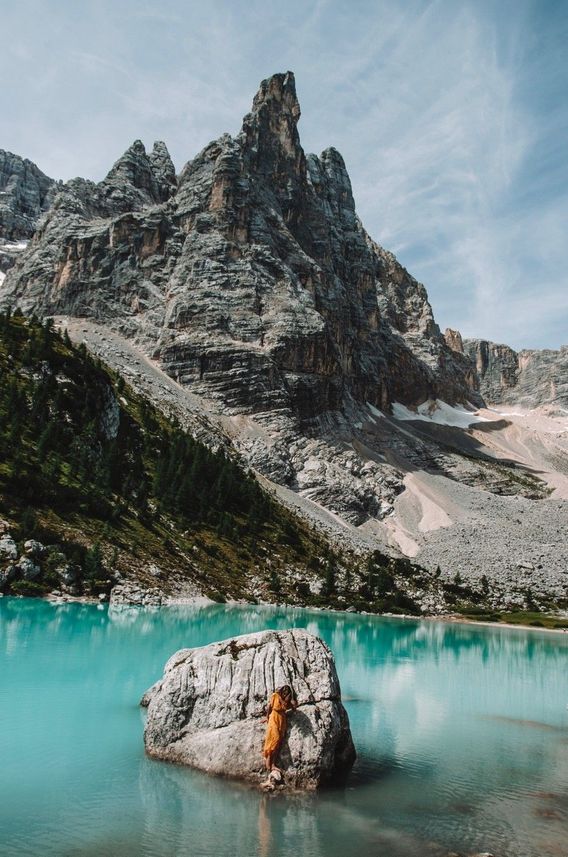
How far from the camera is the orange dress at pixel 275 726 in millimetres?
14039

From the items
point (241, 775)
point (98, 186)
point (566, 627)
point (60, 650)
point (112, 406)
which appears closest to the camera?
point (241, 775)

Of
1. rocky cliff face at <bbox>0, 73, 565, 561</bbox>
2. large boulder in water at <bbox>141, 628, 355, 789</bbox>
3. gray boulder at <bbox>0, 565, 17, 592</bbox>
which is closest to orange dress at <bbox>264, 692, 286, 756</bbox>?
large boulder in water at <bbox>141, 628, 355, 789</bbox>

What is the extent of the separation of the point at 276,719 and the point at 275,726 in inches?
5.8

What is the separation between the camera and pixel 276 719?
14289 mm

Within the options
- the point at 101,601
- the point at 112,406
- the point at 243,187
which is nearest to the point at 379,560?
the point at 112,406

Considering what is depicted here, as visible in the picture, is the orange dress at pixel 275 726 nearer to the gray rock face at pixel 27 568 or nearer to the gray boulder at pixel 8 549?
the gray rock face at pixel 27 568

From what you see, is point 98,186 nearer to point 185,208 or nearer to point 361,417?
point 185,208

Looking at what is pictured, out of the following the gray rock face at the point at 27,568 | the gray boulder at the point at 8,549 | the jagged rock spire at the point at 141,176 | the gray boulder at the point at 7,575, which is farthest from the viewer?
the jagged rock spire at the point at 141,176

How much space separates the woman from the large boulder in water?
236 mm

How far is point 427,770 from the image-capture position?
16531 millimetres

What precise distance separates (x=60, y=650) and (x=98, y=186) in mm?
182886

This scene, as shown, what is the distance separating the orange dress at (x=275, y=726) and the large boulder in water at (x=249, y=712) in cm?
35

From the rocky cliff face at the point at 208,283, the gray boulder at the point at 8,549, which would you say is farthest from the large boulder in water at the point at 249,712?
the rocky cliff face at the point at 208,283

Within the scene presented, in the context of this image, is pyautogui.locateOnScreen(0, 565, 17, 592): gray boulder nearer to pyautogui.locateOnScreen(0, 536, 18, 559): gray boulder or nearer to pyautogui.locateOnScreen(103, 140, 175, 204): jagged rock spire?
pyautogui.locateOnScreen(0, 536, 18, 559): gray boulder
